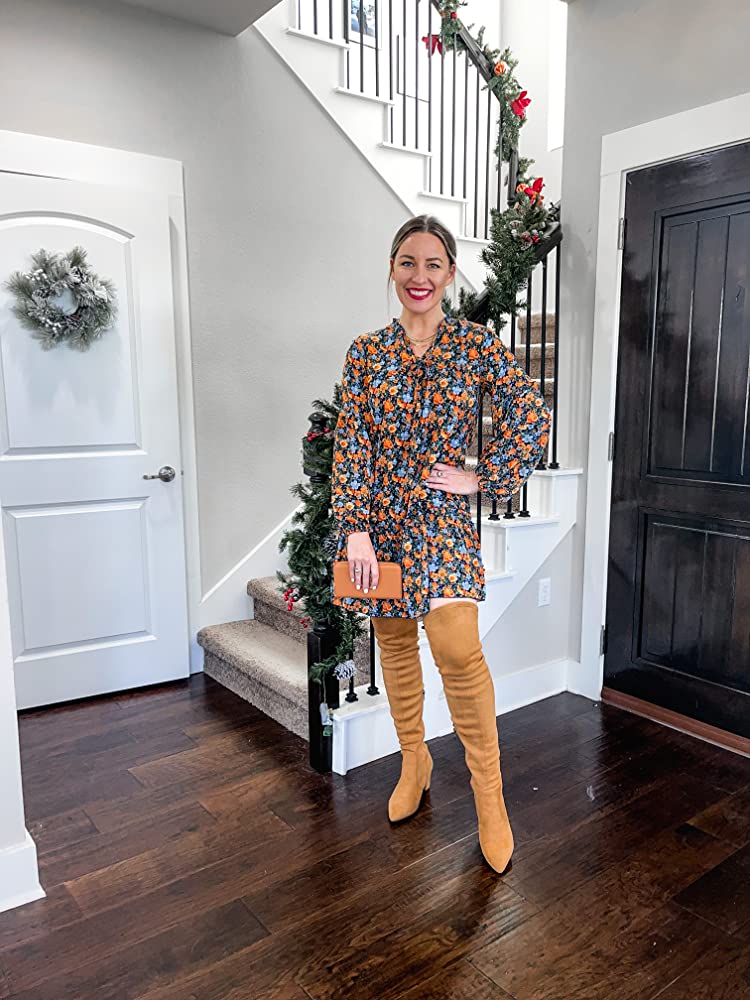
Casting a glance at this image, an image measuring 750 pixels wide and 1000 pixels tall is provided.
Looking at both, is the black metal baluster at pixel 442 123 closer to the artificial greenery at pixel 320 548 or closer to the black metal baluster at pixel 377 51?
the black metal baluster at pixel 377 51

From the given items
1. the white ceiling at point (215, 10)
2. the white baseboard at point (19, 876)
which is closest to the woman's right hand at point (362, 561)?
the white baseboard at point (19, 876)

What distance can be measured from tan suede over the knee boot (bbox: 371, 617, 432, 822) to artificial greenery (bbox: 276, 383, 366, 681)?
0.23 m

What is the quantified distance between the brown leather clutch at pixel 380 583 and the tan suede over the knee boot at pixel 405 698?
20 centimetres

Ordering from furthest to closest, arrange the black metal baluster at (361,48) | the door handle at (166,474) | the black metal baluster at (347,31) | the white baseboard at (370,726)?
the black metal baluster at (361,48) < the black metal baluster at (347,31) < the door handle at (166,474) < the white baseboard at (370,726)

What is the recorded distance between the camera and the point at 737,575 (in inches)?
96.0

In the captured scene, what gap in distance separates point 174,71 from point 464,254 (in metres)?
1.74

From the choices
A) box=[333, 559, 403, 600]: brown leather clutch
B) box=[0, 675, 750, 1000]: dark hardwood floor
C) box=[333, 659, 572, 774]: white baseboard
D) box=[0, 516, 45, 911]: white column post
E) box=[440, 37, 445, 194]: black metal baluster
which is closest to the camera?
box=[0, 675, 750, 1000]: dark hardwood floor

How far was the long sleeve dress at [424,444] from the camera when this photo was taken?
181 cm

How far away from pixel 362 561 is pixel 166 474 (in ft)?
5.05

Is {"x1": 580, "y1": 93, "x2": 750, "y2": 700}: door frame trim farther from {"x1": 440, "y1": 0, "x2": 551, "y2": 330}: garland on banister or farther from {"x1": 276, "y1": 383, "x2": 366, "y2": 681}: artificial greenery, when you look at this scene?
{"x1": 276, "y1": 383, "x2": 366, "y2": 681}: artificial greenery

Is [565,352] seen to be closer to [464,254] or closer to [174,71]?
[464,254]

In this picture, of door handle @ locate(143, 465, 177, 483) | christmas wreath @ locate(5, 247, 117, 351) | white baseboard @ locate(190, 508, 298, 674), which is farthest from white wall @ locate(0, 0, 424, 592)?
christmas wreath @ locate(5, 247, 117, 351)

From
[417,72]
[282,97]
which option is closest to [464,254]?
[417,72]

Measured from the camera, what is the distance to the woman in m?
1.80
